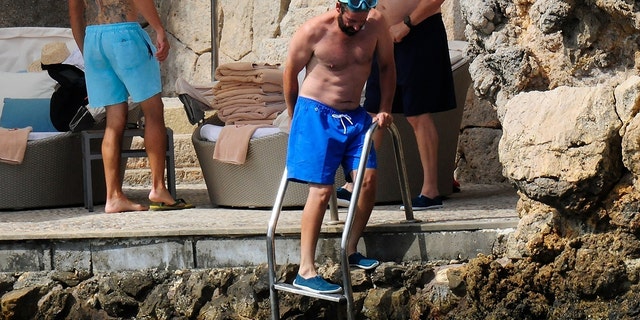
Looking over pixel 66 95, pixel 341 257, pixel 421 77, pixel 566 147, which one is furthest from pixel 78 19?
pixel 566 147

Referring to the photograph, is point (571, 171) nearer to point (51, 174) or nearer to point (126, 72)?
point (126, 72)

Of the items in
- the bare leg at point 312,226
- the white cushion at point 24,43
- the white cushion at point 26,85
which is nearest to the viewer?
the bare leg at point 312,226

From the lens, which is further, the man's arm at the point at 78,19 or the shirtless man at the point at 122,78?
the man's arm at the point at 78,19

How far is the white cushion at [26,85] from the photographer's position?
9359mm

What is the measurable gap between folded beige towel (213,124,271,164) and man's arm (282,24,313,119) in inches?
56.6

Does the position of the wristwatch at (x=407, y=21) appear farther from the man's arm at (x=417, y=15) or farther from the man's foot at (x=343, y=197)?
the man's foot at (x=343, y=197)

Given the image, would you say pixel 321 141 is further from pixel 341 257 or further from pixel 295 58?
pixel 341 257

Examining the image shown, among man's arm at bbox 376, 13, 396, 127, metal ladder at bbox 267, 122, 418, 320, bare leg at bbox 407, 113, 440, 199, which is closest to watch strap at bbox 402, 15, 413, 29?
bare leg at bbox 407, 113, 440, 199

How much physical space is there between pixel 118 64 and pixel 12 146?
0.95 meters

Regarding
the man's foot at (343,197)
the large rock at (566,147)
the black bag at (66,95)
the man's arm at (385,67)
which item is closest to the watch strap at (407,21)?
the man's foot at (343,197)

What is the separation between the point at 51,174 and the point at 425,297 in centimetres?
313

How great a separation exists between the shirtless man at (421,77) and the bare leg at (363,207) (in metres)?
1.07

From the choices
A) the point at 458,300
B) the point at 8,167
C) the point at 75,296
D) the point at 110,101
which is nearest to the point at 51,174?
the point at 8,167

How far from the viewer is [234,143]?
26.0 feet
